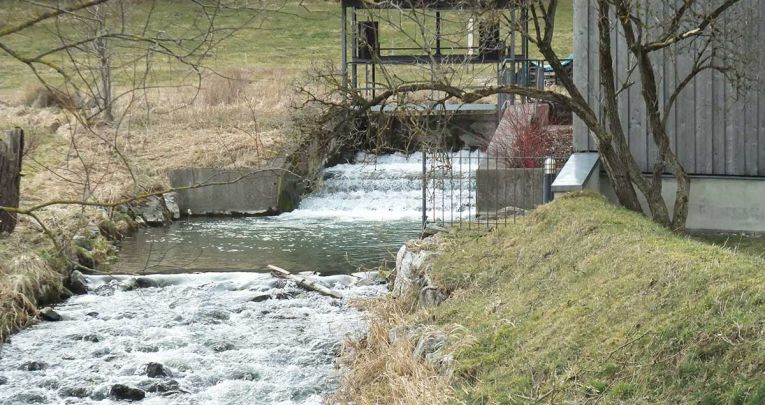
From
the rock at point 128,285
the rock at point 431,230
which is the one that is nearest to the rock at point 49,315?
the rock at point 128,285

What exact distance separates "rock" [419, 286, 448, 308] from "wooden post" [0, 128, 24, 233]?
262 inches

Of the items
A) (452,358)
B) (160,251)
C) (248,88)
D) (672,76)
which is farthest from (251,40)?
(452,358)

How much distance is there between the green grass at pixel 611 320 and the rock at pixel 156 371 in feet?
9.26

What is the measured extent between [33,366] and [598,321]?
6.11 meters

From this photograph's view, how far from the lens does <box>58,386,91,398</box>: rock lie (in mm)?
9944

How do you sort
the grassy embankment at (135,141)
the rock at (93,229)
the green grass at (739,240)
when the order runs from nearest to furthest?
1. the green grass at (739,240)
2. the grassy embankment at (135,141)
3. the rock at (93,229)

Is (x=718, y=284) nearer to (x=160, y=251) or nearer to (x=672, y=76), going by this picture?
(x=672, y=76)

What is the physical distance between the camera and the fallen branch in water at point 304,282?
13469 millimetres

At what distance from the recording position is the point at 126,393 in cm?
987

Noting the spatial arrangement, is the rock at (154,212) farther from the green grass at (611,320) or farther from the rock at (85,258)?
the green grass at (611,320)

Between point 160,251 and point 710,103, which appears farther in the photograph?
point 160,251

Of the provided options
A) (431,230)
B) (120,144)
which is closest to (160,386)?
(431,230)

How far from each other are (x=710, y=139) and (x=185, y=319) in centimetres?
659

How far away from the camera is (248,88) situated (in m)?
29.5
